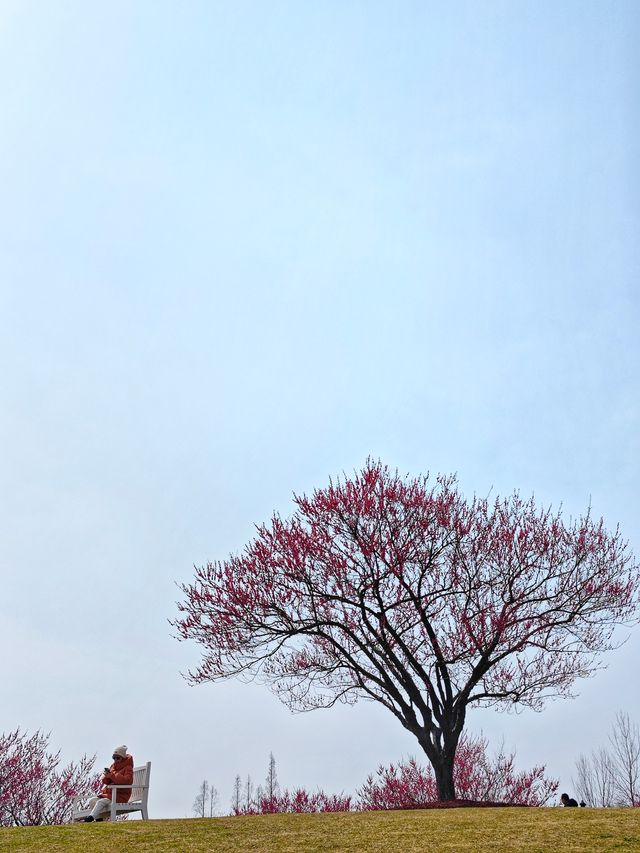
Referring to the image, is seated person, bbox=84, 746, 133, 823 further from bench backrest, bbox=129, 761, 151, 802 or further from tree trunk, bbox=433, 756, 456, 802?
tree trunk, bbox=433, 756, 456, 802

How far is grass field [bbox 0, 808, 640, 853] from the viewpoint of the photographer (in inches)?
335

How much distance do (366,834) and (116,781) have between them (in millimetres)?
4713

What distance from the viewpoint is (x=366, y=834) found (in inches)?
371

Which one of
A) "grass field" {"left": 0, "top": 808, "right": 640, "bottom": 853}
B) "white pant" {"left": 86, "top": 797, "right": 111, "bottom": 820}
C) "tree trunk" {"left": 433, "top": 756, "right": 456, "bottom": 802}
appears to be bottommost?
"grass field" {"left": 0, "top": 808, "right": 640, "bottom": 853}

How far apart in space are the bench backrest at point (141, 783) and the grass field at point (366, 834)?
562 mm

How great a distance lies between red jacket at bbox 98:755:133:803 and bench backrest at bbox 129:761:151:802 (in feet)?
0.30

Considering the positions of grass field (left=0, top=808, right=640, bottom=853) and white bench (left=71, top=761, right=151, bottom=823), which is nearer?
grass field (left=0, top=808, right=640, bottom=853)

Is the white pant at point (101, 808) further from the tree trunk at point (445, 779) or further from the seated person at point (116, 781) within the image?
the tree trunk at point (445, 779)

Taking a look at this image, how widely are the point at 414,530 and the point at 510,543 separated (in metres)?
2.17

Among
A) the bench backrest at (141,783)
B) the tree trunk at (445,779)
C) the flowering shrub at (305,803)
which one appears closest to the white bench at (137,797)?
the bench backrest at (141,783)

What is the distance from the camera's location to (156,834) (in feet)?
32.7

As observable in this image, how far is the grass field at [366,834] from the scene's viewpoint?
8.50 metres

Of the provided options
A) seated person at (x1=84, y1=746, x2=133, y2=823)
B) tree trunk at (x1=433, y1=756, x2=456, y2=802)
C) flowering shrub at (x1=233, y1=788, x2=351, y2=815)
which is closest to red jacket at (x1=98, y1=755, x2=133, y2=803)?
seated person at (x1=84, y1=746, x2=133, y2=823)

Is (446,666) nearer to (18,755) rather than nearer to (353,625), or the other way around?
(353,625)
